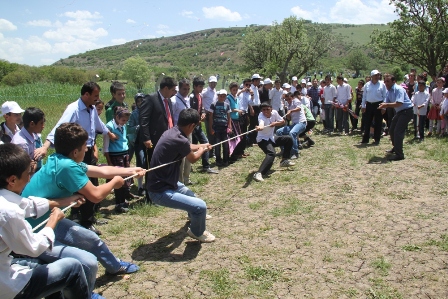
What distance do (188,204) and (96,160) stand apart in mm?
1755

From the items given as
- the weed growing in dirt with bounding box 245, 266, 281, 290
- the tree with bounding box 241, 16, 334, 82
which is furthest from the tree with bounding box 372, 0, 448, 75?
the tree with bounding box 241, 16, 334, 82

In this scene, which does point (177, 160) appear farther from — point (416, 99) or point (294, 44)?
point (294, 44)

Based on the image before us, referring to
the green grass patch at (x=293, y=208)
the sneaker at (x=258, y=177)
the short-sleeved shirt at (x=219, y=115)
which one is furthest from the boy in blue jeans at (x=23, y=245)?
the short-sleeved shirt at (x=219, y=115)

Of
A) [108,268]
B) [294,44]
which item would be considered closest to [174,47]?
[294,44]

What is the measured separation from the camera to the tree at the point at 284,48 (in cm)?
4378

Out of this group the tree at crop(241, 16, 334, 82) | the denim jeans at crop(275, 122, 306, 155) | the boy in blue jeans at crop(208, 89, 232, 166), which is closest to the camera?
the boy in blue jeans at crop(208, 89, 232, 166)

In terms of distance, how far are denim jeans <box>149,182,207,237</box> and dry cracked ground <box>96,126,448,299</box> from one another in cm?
29

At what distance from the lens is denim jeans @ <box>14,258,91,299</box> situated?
2760mm

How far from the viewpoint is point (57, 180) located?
10.7 feet

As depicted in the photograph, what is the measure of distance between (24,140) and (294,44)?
42073mm

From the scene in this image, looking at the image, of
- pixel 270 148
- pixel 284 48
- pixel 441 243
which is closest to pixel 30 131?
pixel 270 148

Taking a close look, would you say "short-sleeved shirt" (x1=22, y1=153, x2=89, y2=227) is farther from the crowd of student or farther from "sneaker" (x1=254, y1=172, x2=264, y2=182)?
"sneaker" (x1=254, y1=172, x2=264, y2=182)

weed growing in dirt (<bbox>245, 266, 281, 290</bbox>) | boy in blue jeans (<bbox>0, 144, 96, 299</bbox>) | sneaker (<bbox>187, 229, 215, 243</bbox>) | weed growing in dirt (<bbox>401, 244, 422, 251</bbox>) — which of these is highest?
boy in blue jeans (<bbox>0, 144, 96, 299</bbox>)

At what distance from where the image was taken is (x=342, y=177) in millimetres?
7484
